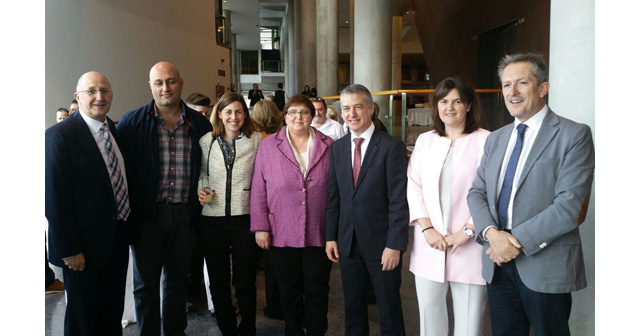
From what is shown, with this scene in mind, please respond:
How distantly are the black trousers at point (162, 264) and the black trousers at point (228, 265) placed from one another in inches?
6.3

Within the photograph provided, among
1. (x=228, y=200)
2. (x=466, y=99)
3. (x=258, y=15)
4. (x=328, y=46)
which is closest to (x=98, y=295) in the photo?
(x=228, y=200)

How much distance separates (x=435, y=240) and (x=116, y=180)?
197 centimetres

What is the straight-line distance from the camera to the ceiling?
27.1 meters

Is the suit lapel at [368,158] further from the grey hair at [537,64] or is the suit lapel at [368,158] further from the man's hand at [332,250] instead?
the grey hair at [537,64]

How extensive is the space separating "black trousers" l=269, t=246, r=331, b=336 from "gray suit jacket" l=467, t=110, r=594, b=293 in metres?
1.38

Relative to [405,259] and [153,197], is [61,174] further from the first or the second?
[405,259]

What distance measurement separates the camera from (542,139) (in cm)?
212

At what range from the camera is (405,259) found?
5.71 meters

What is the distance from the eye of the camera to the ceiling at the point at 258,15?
88.9 ft

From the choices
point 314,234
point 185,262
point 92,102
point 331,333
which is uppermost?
point 92,102

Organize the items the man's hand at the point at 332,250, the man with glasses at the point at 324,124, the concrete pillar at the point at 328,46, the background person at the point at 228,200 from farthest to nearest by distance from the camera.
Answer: the concrete pillar at the point at 328,46
the man with glasses at the point at 324,124
the background person at the point at 228,200
the man's hand at the point at 332,250

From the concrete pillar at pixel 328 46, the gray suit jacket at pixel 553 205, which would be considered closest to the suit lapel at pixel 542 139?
the gray suit jacket at pixel 553 205

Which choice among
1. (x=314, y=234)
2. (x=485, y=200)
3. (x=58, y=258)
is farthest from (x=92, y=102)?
(x=485, y=200)

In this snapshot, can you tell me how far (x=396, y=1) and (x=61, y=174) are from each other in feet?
88.1
